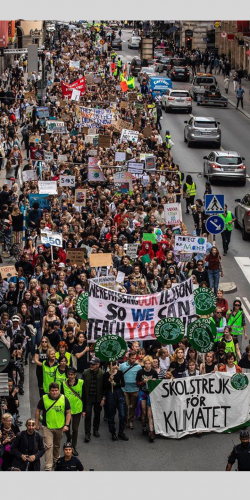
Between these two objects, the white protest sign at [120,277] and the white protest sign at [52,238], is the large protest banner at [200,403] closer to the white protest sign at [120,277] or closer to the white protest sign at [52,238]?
the white protest sign at [120,277]

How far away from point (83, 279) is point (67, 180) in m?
8.99

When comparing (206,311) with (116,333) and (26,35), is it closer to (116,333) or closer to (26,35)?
(116,333)

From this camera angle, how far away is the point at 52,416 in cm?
1594

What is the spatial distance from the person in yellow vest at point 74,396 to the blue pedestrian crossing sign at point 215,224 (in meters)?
9.10

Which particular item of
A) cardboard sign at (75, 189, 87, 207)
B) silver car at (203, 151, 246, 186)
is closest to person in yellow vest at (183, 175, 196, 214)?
silver car at (203, 151, 246, 186)

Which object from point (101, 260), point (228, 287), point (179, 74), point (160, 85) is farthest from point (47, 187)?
point (179, 74)

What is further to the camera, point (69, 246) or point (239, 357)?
point (69, 246)

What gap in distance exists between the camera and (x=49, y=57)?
244ft

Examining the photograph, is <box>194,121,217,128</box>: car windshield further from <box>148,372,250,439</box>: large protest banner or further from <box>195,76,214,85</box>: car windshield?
<box>148,372,250,439</box>: large protest banner

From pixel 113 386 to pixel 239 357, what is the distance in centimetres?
285

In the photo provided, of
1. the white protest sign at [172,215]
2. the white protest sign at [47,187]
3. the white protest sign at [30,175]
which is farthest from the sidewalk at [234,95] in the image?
the white protest sign at [172,215]

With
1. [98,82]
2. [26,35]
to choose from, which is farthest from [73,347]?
[26,35]

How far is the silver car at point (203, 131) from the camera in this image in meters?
43.3

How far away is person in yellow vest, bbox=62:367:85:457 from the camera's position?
16547 millimetres
